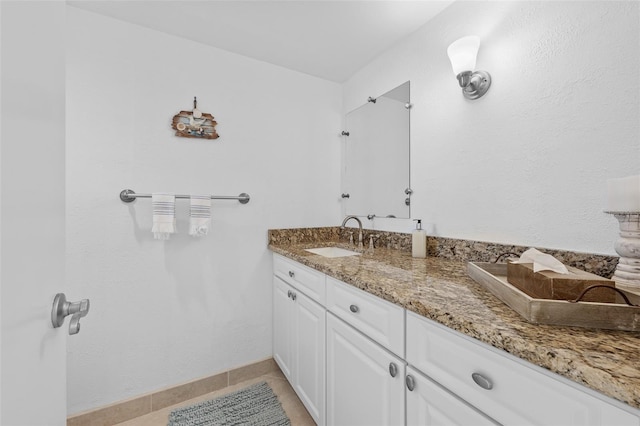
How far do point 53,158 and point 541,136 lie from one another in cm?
153

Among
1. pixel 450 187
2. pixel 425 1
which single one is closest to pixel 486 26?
pixel 425 1

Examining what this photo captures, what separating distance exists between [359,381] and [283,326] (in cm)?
82

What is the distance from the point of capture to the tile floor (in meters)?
1.52

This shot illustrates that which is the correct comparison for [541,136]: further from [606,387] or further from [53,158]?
[53,158]

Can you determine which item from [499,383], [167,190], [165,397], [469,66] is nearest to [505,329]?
[499,383]

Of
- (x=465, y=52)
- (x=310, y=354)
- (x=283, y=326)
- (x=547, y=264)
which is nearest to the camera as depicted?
(x=547, y=264)

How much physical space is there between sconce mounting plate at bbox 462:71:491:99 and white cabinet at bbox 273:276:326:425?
1.25 metres

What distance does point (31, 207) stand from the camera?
19.0 inches

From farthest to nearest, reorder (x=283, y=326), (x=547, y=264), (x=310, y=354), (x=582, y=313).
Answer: (x=283, y=326)
(x=310, y=354)
(x=547, y=264)
(x=582, y=313)

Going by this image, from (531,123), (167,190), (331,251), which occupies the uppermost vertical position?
(531,123)

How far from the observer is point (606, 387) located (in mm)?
437

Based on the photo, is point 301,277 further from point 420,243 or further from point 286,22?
point 286,22

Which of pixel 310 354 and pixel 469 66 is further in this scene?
pixel 310 354

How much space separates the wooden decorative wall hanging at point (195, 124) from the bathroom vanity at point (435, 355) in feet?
3.11
